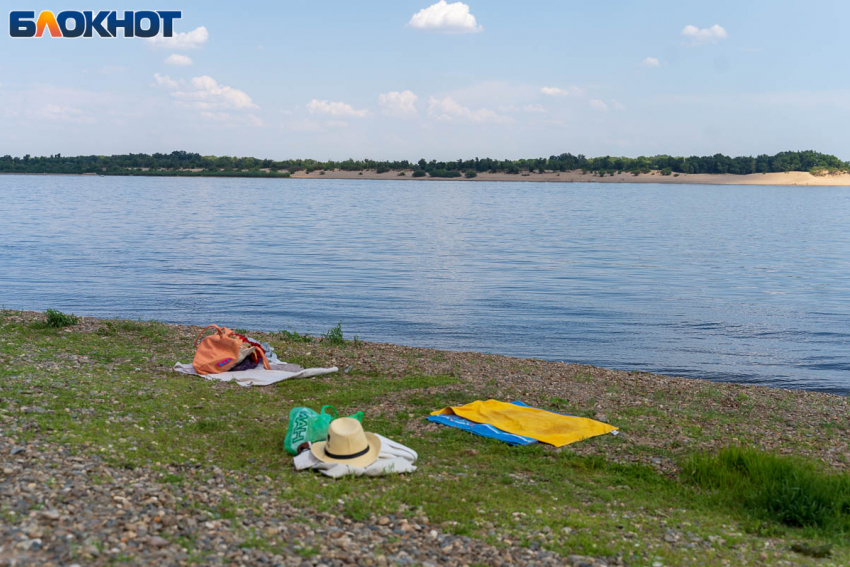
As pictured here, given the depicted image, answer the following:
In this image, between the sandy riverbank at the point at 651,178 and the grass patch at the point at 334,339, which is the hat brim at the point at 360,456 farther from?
the sandy riverbank at the point at 651,178

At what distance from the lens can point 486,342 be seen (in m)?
17.1

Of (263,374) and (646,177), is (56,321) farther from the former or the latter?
(646,177)

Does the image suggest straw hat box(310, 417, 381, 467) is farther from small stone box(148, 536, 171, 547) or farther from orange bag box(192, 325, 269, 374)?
orange bag box(192, 325, 269, 374)

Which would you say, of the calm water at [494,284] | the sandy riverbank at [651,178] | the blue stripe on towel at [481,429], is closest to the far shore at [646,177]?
the sandy riverbank at [651,178]

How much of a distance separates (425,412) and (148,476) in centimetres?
439

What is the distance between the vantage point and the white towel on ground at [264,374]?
448 inches

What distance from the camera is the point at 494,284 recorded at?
26.0 meters

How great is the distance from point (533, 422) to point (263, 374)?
4.64 m

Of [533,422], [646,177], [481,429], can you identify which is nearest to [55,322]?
[481,429]

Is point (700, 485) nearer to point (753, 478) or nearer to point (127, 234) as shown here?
point (753, 478)

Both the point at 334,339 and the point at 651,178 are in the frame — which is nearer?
the point at 334,339

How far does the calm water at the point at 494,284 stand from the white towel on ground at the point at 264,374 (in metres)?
5.14

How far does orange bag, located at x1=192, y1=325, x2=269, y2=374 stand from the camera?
11.8m

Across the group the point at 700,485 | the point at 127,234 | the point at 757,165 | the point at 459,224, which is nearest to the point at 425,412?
the point at 700,485
